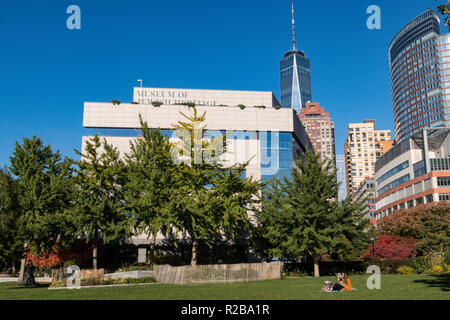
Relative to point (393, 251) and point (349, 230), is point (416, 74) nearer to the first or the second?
point (393, 251)

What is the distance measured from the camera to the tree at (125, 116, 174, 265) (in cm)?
3191

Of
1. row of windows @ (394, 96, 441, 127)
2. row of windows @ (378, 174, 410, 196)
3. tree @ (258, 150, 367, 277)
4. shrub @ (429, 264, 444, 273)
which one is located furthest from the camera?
row of windows @ (394, 96, 441, 127)

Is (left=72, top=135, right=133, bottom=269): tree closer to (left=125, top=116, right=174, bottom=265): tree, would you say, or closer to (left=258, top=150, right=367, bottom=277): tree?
(left=125, top=116, right=174, bottom=265): tree

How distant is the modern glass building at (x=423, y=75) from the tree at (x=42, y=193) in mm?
173878

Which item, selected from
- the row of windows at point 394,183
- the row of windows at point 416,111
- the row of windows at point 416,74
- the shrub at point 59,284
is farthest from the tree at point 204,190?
the row of windows at point 416,74

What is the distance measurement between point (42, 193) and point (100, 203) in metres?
5.63

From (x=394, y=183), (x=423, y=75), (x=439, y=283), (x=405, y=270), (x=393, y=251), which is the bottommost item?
(x=405, y=270)

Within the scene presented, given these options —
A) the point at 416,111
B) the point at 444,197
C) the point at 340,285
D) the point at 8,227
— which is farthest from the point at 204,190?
the point at 416,111

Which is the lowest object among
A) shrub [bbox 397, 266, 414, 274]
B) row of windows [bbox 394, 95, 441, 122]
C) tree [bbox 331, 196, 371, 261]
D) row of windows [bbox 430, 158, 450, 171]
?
shrub [bbox 397, 266, 414, 274]

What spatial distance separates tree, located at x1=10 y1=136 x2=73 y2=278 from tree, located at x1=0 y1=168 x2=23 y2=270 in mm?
2622

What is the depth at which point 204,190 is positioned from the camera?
108 feet

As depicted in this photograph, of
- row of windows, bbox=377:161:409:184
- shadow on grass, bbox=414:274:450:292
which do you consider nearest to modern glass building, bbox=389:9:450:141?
row of windows, bbox=377:161:409:184

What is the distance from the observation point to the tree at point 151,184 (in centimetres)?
3191
